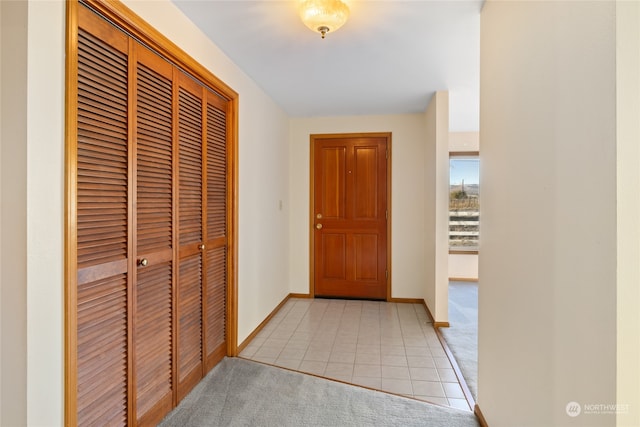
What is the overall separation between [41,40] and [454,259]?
18.1ft

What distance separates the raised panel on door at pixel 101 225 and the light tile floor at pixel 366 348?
1.34m

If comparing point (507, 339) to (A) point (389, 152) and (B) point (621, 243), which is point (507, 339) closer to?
(B) point (621, 243)

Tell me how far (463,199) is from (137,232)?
500 cm

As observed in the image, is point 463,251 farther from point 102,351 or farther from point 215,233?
point 102,351

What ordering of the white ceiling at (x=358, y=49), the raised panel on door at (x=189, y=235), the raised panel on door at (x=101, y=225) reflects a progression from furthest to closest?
the raised panel on door at (x=189, y=235) → the white ceiling at (x=358, y=49) → the raised panel on door at (x=101, y=225)

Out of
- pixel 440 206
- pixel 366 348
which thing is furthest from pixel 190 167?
pixel 440 206

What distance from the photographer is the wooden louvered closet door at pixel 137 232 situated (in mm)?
1339

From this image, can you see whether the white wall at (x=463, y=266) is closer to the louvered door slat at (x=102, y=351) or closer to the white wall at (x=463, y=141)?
the white wall at (x=463, y=141)

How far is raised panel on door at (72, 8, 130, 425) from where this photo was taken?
52.2 inches

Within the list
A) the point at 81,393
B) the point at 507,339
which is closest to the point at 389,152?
the point at 507,339

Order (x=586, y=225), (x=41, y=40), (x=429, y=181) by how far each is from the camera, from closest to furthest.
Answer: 1. (x=586, y=225)
2. (x=41, y=40)
3. (x=429, y=181)

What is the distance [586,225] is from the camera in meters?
0.92

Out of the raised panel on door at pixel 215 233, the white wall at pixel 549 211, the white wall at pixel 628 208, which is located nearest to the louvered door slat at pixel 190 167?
the raised panel on door at pixel 215 233

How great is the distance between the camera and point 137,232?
65.3 inches
